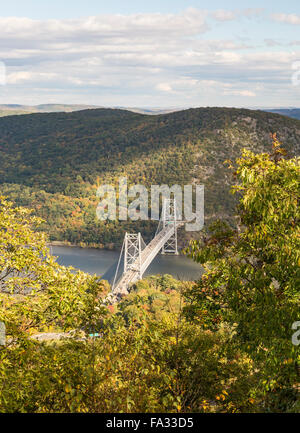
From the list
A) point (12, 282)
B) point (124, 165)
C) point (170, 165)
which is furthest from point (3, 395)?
point (124, 165)

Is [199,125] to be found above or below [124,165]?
above

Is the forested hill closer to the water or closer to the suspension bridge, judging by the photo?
the suspension bridge

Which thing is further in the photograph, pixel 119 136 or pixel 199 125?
pixel 119 136

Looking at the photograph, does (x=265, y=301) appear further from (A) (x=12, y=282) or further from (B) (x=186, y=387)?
(A) (x=12, y=282)

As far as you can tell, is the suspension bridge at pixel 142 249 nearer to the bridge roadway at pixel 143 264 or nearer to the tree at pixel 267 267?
the bridge roadway at pixel 143 264

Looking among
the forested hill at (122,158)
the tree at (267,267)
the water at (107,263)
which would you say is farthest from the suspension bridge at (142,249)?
the tree at (267,267)

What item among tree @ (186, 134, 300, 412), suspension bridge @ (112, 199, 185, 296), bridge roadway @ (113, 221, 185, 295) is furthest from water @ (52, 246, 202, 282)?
tree @ (186, 134, 300, 412)

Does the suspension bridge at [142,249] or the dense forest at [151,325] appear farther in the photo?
the suspension bridge at [142,249]

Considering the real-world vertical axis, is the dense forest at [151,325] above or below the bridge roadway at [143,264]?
above
